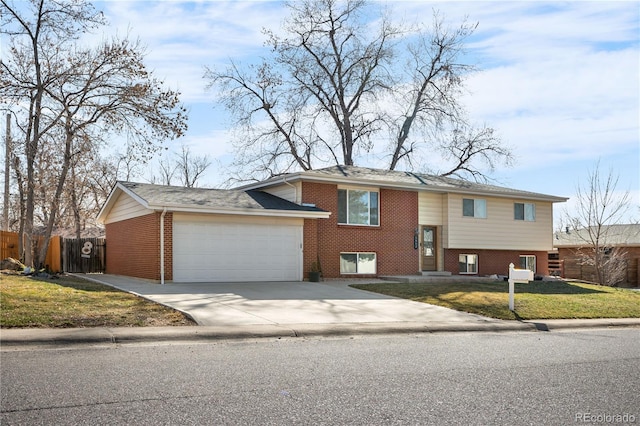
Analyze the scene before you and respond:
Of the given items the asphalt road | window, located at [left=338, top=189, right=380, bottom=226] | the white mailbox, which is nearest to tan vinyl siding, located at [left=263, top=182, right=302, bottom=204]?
window, located at [left=338, top=189, right=380, bottom=226]

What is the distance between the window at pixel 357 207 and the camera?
77.6ft

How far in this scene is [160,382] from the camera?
6.69 m

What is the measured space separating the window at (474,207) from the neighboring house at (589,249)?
10.9 m

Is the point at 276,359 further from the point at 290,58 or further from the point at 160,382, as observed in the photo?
the point at 290,58

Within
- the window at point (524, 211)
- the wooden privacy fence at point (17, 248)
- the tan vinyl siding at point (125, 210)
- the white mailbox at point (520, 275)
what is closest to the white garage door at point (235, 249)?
the tan vinyl siding at point (125, 210)

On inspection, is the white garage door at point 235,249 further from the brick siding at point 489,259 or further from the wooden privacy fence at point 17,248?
the wooden privacy fence at point 17,248

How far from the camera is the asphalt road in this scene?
560cm

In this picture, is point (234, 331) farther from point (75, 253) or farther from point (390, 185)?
point (75, 253)

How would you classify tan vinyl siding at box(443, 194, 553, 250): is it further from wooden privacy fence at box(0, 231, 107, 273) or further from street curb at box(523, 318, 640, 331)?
wooden privacy fence at box(0, 231, 107, 273)

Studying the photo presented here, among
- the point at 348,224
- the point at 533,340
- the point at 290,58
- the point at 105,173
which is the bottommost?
the point at 533,340

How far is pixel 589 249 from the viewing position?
3844cm

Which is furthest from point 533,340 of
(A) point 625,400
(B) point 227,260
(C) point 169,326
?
(B) point 227,260

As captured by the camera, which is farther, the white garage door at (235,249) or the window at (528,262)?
the window at (528,262)

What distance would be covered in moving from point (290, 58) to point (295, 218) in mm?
20338
